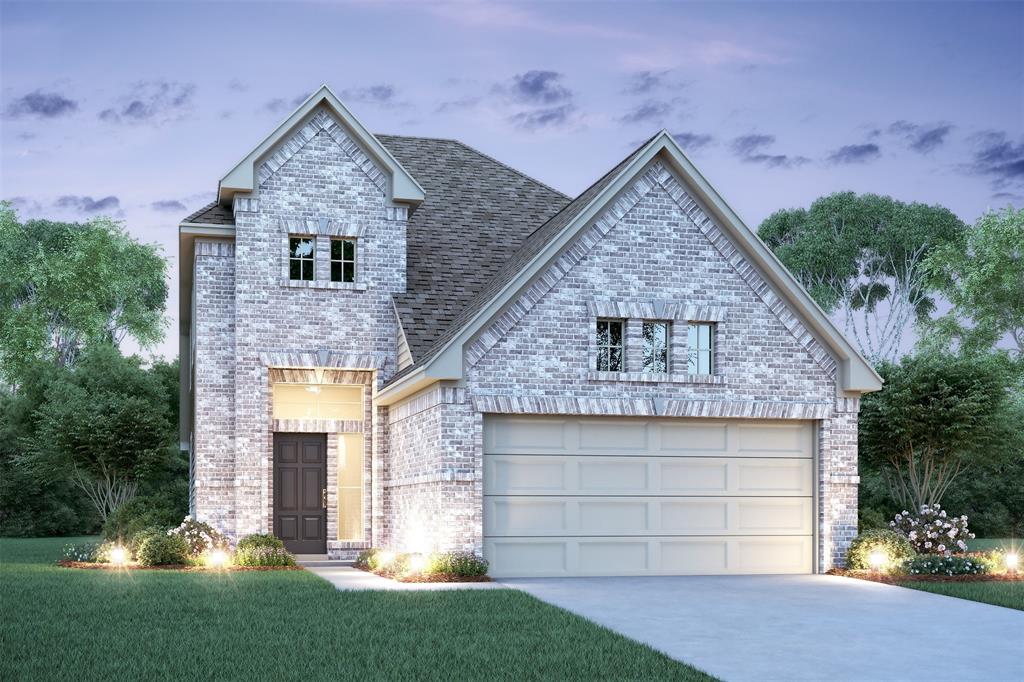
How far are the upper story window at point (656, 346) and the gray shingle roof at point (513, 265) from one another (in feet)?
7.67

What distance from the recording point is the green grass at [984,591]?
637 inches

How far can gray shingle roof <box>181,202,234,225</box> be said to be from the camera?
78.1 feet

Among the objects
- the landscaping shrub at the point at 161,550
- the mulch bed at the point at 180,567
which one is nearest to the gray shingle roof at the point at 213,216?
the landscaping shrub at the point at 161,550

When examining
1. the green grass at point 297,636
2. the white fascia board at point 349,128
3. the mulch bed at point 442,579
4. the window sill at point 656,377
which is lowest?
the mulch bed at point 442,579

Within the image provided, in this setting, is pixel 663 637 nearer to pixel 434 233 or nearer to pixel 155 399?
pixel 434 233

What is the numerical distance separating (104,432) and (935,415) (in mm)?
24194

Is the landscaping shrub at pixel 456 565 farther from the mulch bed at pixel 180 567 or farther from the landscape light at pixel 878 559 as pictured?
the landscape light at pixel 878 559

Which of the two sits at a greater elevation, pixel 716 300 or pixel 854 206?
pixel 854 206

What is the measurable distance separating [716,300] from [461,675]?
40.0ft

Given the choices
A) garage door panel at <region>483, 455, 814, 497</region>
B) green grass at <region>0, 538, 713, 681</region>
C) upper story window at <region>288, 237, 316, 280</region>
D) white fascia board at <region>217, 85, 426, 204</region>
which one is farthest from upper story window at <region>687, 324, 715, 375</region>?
upper story window at <region>288, 237, 316, 280</region>

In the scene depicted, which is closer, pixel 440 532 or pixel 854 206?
pixel 440 532

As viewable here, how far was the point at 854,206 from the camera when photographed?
5422cm

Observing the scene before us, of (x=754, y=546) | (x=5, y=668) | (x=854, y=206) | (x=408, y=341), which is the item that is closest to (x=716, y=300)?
(x=754, y=546)

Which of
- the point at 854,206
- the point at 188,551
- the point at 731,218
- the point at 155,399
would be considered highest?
the point at 854,206
